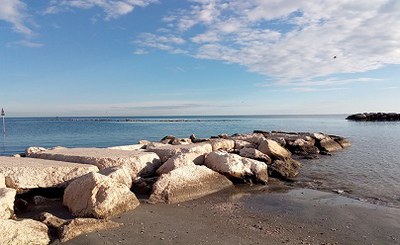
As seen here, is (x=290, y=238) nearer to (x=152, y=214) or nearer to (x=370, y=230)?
(x=370, y=230)

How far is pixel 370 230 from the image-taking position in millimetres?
7230

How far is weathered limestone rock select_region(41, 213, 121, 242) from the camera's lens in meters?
6.13

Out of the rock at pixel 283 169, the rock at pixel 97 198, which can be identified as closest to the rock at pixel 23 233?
the rock at pixel 97 198

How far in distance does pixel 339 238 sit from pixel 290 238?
3.45 feet

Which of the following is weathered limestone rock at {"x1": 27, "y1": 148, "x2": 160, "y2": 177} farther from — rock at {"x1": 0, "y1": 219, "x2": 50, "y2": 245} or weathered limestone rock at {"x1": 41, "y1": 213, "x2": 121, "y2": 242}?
rock at {"x1": 0, "y1": 219, "x2": 50, "y2": 245}

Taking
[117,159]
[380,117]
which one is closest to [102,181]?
[117,159]

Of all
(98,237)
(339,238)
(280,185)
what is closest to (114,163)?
(98,237)

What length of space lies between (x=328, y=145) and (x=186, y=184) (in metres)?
17.3

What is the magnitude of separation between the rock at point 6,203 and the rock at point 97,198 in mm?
1307

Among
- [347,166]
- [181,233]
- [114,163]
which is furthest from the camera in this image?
[347,166]

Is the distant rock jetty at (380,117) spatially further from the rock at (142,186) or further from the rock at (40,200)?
the rock at (40,200)

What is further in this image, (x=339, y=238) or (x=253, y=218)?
(x=253, y=218)

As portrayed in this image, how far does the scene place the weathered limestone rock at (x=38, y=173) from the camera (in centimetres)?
848

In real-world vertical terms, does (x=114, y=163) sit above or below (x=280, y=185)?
above
